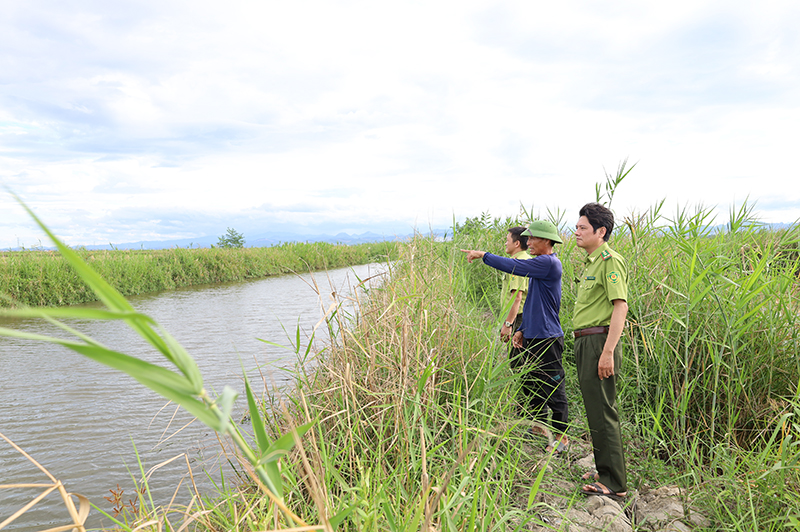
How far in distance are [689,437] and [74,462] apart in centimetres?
505

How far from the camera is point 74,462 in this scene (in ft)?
13.7

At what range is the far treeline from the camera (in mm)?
11297

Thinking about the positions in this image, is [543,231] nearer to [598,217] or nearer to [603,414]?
[598,217]

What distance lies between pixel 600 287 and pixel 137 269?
14.8 meters

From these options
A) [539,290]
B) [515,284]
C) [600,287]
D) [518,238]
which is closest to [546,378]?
[539,290]

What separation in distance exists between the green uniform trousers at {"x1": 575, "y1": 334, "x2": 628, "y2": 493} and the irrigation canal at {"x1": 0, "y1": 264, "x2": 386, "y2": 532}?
154cm

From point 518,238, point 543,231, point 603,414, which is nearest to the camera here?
point 603,414

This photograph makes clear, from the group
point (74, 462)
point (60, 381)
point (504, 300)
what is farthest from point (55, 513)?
point (504, 300)

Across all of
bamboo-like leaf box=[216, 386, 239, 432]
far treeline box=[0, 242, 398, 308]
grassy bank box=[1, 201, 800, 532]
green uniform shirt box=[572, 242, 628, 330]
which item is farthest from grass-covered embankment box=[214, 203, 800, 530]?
far treeline box=[0, 242, 398, 308]

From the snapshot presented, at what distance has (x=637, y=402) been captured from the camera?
3.72 m

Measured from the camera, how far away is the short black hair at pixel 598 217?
→ 2922 mm

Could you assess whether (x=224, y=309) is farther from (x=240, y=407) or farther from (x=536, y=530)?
A: (x=536, y=530)

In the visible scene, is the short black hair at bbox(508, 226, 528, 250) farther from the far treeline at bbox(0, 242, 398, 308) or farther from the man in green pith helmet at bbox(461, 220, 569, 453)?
the far treeline at bbox(0, 242, 398, 308)

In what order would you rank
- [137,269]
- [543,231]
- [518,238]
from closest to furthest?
[543,231] → [518,238] → [137,269]
